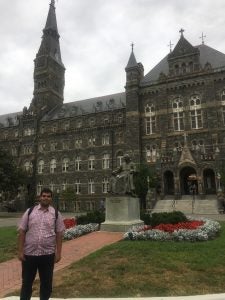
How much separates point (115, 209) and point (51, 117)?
46580 mm

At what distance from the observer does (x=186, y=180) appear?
44344 millimetres

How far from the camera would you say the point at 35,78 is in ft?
222

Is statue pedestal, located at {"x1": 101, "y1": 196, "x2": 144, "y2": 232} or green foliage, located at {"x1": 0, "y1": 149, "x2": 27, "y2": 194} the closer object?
statue pedestal, located at {"x1": 101, "y1": 196, "x2": 144, "y2": 232}

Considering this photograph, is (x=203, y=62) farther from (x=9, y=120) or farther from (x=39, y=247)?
(x=39, y=247)

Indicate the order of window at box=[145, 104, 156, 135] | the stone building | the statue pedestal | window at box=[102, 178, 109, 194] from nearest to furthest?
1. the statue pedestal
2. the stone building
3. window at box=[145, 104, 156, 135]
4. window at box=[102, 178, 109, 194]

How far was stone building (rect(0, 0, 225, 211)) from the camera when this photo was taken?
1718 inches

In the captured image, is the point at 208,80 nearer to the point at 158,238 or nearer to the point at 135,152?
the point at 135,152

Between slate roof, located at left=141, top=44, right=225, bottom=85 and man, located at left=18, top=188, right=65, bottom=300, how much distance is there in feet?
147

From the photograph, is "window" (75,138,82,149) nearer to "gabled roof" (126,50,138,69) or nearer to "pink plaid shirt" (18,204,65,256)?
"gabled roof" (126,50,138,69)

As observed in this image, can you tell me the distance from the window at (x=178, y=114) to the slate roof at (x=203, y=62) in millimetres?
5381

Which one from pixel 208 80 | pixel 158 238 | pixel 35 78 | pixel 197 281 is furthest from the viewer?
pixel 35 78

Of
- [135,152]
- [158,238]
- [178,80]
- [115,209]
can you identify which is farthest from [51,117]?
[158,238]

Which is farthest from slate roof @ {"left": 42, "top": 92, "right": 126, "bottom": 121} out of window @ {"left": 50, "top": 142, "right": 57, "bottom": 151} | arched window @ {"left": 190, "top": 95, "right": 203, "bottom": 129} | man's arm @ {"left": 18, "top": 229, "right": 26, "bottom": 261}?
man's arm @ {"left": 18, "top": 229, "right": 26, "bottom": 261}

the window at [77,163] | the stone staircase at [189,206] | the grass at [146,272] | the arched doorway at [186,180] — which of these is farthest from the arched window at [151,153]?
the grass at [146,272]
